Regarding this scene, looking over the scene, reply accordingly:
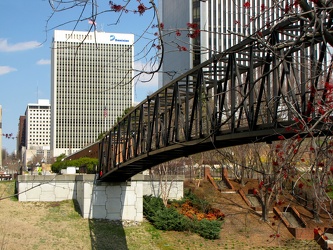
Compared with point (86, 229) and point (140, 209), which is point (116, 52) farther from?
point (140, 209)

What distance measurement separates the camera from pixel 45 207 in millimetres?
33281

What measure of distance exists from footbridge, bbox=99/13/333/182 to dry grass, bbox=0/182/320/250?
3.11 metres

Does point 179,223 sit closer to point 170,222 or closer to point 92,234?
point 170,222

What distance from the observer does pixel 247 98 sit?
16.9 m

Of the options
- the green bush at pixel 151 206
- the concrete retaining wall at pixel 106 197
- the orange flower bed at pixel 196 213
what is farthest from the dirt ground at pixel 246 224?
the concrete retaining wall at pixel 106 197

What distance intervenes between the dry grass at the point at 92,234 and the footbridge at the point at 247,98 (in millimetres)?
3109

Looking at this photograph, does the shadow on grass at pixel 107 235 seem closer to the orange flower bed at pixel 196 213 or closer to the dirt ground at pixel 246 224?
the orange flower bed at pixel 196 213

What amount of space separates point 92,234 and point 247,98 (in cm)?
1545

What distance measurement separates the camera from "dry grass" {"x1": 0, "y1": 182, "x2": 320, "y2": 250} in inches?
1088

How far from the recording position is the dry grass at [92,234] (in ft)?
90.7

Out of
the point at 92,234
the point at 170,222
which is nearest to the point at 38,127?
the point at 170,222

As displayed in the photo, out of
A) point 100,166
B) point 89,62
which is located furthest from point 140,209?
point 89,62

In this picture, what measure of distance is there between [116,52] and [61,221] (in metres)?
19.8

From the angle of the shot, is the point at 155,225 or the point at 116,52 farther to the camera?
the point at 155,225
